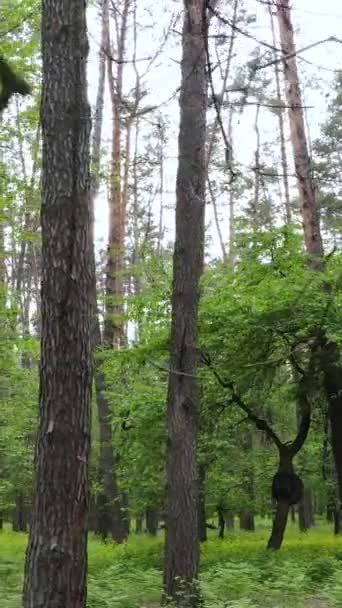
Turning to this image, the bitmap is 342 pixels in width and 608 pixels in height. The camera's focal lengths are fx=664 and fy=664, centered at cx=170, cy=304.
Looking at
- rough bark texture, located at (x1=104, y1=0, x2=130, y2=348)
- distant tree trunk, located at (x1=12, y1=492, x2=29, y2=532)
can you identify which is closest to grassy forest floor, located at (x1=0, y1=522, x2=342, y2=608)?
rough bark texture, located at (x1=104, y1=0, x2=130, y2=348)

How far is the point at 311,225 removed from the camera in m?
11.8

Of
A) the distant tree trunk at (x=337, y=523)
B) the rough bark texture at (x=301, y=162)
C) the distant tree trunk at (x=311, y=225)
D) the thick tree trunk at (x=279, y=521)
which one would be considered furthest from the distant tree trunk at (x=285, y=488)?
the distant tree trunk at (x=337, y=523)

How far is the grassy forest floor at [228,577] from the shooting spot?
7023mm

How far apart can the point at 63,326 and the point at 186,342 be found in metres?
3.67

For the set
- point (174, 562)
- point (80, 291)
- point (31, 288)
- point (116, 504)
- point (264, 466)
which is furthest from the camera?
point (31, 288)

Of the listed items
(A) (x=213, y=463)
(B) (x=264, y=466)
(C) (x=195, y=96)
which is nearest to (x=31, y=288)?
(B) (x=264, y=466)

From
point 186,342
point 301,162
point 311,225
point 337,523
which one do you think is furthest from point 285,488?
point 337,523

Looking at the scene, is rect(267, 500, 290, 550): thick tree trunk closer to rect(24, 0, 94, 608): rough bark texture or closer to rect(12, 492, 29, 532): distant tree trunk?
rect(24, 0, 94, 608): rough bark texture

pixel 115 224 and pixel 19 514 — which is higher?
pixel 115 224

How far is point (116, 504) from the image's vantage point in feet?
54.5

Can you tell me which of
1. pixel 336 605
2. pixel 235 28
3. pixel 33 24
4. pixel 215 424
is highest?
pixel 33 24

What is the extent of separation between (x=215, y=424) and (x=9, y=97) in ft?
29.7

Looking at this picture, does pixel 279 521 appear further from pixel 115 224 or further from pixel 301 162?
pixel 115 224

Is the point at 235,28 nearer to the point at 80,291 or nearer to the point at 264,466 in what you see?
the point at 80,291
